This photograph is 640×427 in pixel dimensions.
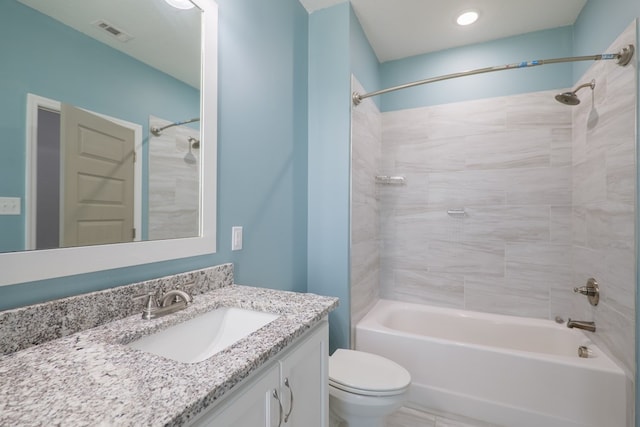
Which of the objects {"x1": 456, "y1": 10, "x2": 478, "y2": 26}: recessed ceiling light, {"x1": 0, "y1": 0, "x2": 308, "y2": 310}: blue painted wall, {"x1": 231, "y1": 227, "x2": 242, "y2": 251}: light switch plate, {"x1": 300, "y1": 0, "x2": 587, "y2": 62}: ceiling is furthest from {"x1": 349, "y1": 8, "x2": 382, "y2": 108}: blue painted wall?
{"x1": 231, "y1": 227, "x2": 242, "y2": 251}: light switch plate

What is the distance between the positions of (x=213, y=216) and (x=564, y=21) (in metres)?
2.83

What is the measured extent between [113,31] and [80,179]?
0.52 meters

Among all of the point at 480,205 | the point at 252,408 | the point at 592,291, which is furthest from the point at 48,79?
the point at 592,291

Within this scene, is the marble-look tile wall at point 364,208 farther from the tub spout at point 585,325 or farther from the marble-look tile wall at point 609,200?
the marble-look tile wall at point 609,200

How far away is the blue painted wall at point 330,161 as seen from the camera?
6.29 ft

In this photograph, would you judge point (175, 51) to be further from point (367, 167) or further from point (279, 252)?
point (367, 167)

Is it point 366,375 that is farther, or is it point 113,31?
point 366,375

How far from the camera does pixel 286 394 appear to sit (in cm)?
86

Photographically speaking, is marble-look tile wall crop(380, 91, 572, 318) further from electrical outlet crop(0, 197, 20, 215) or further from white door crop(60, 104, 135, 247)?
electrical outlet crop(0, 197, 20, 215)

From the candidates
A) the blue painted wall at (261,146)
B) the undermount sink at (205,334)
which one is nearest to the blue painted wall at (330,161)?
the blue painted wall at (261,146)

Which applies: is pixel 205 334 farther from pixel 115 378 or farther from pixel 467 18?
pixel 467 18

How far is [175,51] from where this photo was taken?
1.16 meters

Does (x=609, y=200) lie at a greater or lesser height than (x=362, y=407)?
greater

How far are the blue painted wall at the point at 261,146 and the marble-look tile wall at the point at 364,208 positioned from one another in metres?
0.36
